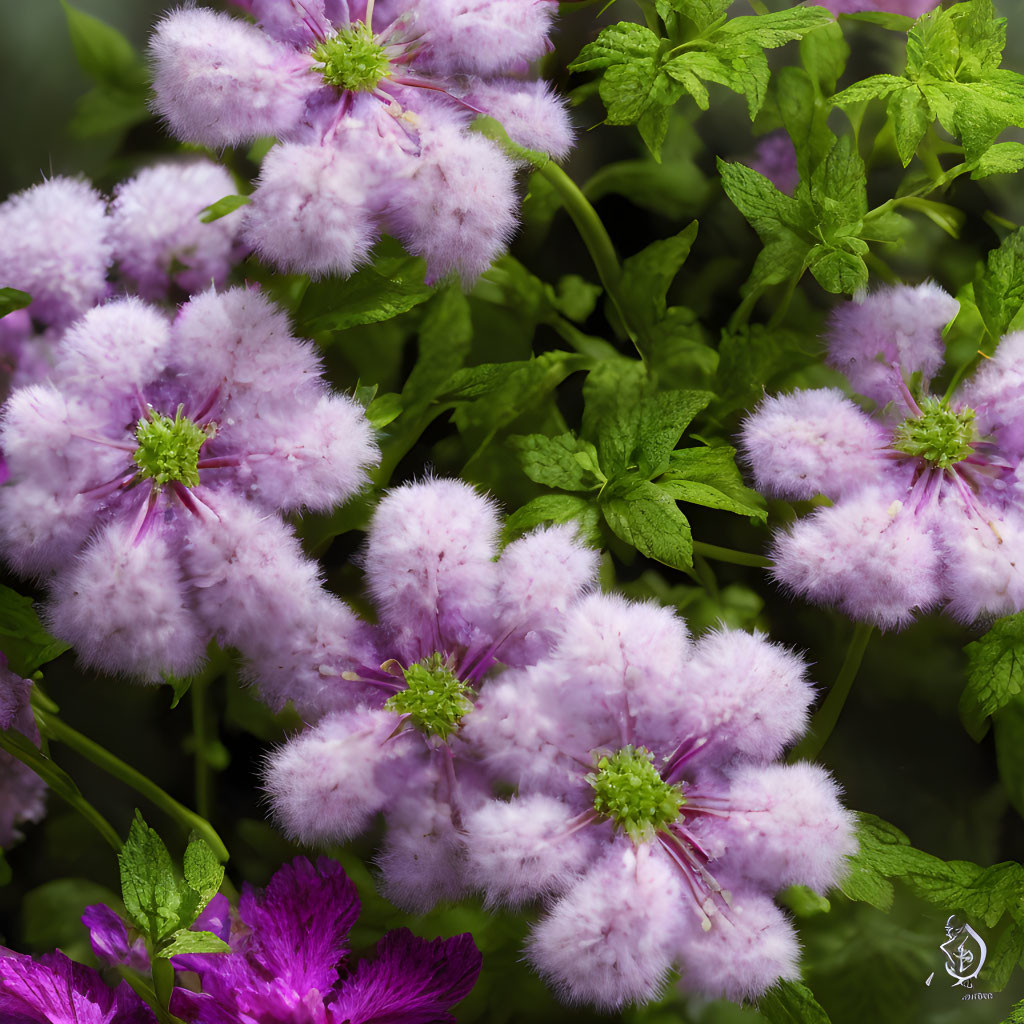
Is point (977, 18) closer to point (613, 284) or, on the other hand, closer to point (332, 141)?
point (613, 284)

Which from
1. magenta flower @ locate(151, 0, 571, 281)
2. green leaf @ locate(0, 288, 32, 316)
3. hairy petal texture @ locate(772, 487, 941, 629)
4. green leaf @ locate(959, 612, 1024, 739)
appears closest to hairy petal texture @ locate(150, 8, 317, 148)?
magenta flower @ locate(151, 0, 571, 281)

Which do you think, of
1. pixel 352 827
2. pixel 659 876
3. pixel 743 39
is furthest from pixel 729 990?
pixel 743 39

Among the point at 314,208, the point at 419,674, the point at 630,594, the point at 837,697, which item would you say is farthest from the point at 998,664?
the point at 314,208

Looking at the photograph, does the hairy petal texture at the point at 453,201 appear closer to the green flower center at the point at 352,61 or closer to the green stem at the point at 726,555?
the green flower center at the point at 352,61

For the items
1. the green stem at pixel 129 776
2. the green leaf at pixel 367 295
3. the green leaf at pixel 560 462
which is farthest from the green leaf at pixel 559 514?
the green stem at pixel 129 776

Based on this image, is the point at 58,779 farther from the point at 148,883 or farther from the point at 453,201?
the point at 453,201

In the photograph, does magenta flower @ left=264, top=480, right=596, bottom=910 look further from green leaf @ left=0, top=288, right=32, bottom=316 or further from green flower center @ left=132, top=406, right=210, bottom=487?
green leaf @ left=0, top=288, right=32, bottom=316
